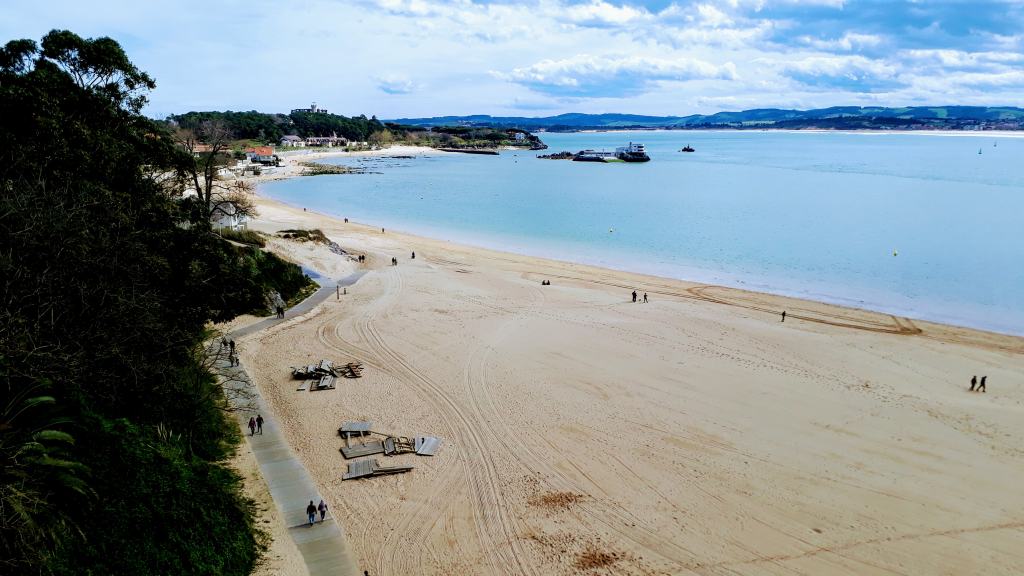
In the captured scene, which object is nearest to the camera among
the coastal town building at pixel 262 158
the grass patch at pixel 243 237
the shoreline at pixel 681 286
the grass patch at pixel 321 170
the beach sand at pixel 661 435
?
the beach sand at pixel 661 435

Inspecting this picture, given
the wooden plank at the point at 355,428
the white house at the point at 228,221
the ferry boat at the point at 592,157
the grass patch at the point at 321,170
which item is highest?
the ferry boat at the point at 592,157

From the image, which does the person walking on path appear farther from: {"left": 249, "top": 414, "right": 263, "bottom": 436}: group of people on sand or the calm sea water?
the calm sea water

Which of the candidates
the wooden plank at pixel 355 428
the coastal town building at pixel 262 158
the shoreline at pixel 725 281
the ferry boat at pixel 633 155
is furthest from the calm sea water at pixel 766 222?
the wooden plank at pixel 355 428

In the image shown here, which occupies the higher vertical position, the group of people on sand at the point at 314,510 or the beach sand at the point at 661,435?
the group of people on sand at the point at 314,510

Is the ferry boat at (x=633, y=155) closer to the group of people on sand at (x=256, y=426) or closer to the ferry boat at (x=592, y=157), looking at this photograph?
the ferry boat at (x=592, y=157)

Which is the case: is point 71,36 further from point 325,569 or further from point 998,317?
point 998,317

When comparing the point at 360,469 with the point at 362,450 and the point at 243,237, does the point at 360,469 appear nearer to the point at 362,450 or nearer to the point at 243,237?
the point at 362,450
